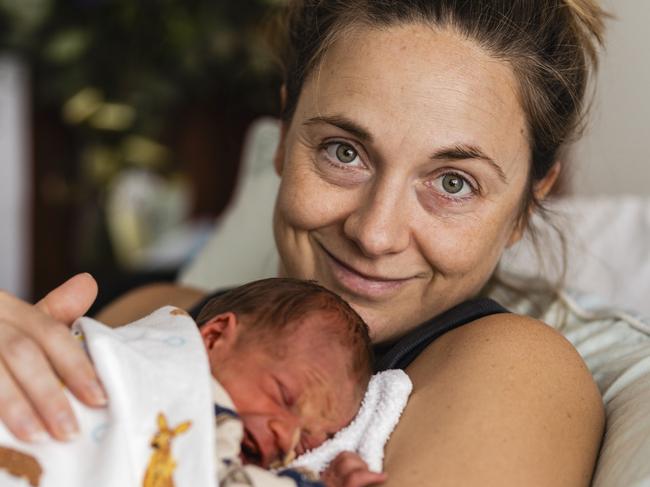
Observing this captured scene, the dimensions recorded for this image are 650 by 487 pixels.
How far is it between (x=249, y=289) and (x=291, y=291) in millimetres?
66

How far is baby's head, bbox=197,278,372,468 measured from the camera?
1.06 meters

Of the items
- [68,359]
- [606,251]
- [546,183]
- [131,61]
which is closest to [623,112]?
[606,251]

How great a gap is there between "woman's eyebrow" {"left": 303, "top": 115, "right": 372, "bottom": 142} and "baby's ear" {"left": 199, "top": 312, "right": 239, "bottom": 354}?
1.11 feet

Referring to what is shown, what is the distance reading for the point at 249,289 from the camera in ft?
3.84

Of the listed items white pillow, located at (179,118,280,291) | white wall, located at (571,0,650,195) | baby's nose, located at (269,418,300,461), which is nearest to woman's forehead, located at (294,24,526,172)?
baby's nose, located at (269,418,300,461)

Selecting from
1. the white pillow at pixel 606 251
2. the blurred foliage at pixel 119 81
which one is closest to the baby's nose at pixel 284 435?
the white pillow at pixel 606 251

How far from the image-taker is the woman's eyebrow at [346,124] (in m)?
1.28

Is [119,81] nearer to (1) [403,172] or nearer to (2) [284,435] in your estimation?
(1) [403,172]

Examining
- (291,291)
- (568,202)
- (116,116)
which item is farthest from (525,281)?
(116,116)

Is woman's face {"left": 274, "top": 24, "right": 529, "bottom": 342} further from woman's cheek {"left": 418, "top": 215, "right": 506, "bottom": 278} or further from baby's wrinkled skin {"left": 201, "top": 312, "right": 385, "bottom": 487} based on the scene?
baby's wrinkled skin {"left": 201, "top": 312, "right": 385, "bottom": 487}

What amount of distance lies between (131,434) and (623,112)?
1.86 meters

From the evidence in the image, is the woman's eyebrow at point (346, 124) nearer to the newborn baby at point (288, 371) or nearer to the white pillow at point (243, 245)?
the newborn baby at point (288, 371)

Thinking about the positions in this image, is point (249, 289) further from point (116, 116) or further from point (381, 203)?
point (116, 116)

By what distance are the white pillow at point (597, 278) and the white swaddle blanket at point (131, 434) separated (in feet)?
1.74
